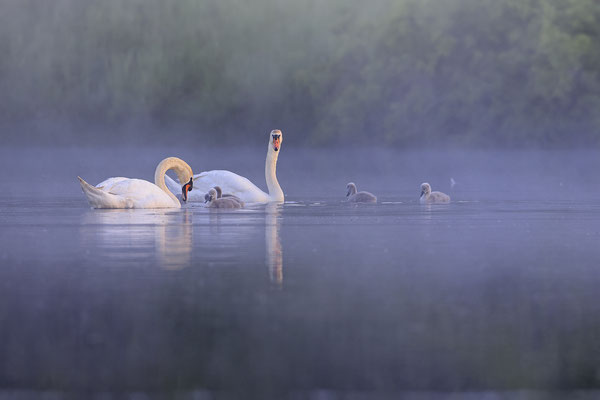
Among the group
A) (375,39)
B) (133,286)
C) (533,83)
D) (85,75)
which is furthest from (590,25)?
(133,286)

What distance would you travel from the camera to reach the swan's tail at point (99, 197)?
47.9 feet

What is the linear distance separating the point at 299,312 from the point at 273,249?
3442 millimetres

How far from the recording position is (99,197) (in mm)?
14773

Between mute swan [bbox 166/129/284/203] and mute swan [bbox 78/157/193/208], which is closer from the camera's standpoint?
mute swan [bbox 78/157/193/208]

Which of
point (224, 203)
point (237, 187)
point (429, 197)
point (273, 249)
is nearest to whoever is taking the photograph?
point (273, 249)

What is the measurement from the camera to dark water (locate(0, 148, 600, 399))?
4.37 meters

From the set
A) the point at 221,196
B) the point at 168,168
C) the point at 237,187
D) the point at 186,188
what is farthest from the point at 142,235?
the point at 237,187

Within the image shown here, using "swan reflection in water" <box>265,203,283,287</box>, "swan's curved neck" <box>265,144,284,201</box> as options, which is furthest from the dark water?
"swan's curved neck" <box>265,144,284,201</box>

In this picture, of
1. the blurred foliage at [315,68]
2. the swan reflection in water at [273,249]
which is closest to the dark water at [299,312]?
the swan reflection in water at [273,249]

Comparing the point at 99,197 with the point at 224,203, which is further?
the point at 224,203

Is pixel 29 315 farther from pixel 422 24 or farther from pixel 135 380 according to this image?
pixel 422 24

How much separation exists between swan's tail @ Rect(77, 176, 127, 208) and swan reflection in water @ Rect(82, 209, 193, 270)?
0.64 feet

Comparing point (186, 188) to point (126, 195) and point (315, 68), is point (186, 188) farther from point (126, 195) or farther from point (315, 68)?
point (315, 68)

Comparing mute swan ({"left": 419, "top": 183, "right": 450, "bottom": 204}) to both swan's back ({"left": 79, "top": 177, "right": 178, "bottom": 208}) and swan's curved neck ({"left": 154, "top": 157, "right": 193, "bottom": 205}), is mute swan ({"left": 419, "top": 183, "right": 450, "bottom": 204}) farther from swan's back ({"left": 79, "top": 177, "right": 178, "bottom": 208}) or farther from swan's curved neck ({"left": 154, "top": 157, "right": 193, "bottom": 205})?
swan's back ({"left": 79, "top": 177, "right": 178, "bottom": 208})
